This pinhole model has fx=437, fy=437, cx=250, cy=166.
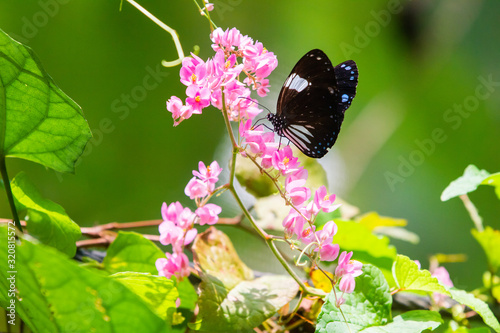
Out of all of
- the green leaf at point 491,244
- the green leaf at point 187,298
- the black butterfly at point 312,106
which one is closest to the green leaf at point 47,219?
the green leaf at point 187,298

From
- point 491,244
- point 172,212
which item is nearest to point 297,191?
point 172,212

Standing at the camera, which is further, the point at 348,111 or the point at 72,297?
the point at 348,111

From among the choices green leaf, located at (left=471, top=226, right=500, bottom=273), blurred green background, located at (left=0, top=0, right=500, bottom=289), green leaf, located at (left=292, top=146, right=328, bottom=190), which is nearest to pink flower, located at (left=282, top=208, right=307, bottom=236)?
green leaf, located at (left=292, top=146, right=328, bottom=190)

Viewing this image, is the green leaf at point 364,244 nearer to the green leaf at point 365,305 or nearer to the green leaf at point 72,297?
the green leaf at point 365,305

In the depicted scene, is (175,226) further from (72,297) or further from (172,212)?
(72,297)

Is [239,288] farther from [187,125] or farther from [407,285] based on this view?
[187,125]

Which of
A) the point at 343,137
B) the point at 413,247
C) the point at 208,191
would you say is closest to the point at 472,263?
the point at 413,247
